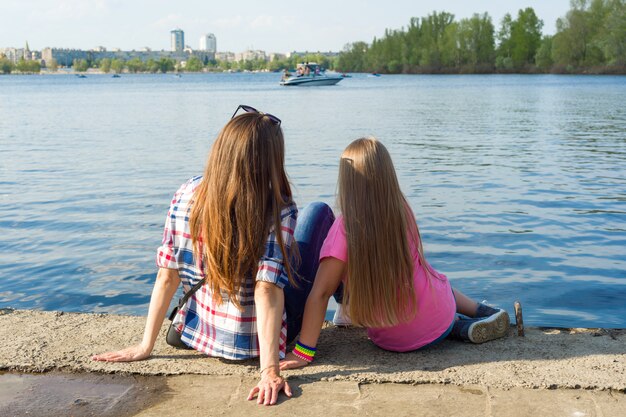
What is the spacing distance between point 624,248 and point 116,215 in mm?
6524

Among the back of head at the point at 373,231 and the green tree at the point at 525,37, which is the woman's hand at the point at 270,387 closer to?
the back of head at the point at 373,231

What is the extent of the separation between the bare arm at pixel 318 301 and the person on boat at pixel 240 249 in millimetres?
77

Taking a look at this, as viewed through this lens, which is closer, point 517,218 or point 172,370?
point 172,370

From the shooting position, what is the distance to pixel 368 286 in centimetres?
343

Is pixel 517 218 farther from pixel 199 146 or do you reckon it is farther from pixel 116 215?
pixel 199 146

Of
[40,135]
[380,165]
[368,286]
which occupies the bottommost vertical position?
[40,135]

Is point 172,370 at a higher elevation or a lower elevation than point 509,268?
higher

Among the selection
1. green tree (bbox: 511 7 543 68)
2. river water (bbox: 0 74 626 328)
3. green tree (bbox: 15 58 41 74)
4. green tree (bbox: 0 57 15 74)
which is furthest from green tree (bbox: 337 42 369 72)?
river water (bbox: 0 74 626 328)

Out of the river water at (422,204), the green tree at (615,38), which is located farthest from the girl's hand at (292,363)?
the green tree at (615,38)

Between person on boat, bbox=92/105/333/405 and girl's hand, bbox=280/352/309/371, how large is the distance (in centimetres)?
4

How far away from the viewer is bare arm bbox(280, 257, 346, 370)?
3.46m

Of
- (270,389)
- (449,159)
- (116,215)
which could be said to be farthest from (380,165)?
(449,159)

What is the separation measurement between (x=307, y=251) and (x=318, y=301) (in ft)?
0.89

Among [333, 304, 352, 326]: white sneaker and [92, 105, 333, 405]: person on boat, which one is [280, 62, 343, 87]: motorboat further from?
[92, 105, 333, 405]: person on boat
